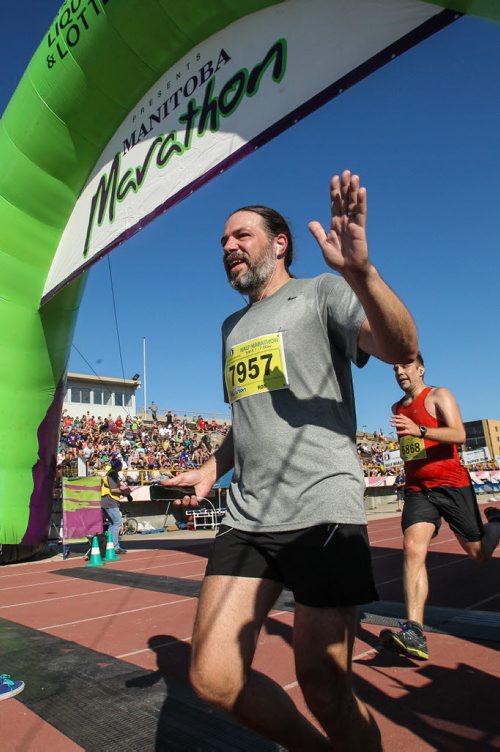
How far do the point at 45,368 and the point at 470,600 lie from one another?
284 inches

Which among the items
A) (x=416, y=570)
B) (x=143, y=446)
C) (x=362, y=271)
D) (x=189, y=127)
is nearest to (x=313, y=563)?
(x=362, y=271)

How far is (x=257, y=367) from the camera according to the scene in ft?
6.50

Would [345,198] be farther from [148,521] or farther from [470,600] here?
[148,521]

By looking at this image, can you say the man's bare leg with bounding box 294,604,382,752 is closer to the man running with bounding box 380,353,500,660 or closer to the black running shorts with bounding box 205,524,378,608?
the black running shorts with bounding box 205,524,378,608

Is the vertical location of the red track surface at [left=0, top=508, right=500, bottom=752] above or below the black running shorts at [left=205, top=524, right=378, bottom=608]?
below

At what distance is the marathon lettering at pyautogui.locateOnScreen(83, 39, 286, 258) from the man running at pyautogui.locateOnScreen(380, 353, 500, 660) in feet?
11.0

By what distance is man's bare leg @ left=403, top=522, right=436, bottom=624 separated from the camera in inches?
134

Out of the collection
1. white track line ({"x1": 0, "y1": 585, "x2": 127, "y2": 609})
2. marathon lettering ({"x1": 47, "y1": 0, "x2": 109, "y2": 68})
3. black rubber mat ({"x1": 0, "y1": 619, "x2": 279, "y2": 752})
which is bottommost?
black rubber mat ({"x1": 0, "y1": 619, "x2": 279, "y2": 752})

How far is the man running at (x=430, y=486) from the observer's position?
356 cm

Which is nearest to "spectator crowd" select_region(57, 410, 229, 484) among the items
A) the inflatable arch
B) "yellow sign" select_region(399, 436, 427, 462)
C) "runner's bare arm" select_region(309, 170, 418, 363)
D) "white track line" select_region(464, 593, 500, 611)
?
the inflatable arch

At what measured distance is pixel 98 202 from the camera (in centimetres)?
751

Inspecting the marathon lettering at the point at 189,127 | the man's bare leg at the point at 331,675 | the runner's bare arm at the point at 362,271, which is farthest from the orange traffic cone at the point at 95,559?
the runner's bare arm at the point at 362,271

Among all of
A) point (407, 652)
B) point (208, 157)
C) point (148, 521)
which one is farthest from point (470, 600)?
point (148, 521)

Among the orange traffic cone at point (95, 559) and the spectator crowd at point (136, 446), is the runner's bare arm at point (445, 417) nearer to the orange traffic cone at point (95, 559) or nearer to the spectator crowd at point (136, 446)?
the orange traffic cone at point (95, 559)
